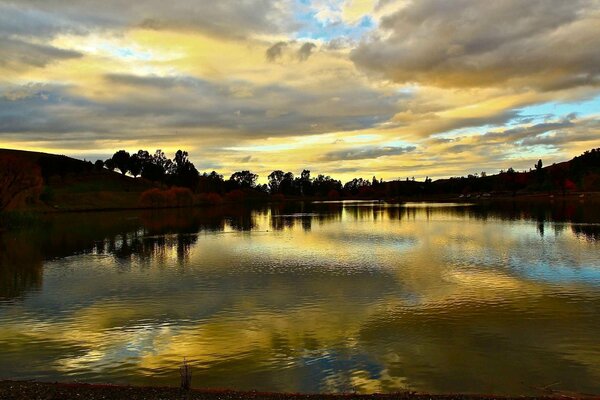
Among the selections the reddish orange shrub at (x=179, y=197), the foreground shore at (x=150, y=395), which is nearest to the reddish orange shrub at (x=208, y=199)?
the reddish orange shrub at (x=179, y=197)

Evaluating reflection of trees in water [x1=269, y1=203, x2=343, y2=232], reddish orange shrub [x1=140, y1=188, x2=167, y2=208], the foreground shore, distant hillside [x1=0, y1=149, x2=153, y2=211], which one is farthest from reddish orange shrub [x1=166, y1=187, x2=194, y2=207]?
the foreground shore

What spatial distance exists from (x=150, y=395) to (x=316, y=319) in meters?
10.5

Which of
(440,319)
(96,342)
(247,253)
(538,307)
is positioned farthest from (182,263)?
(538,307)

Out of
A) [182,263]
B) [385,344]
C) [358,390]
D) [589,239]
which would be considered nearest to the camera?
[358,390]

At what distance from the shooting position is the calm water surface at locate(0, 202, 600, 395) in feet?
50.7

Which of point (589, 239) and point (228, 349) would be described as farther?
point (589, 239)

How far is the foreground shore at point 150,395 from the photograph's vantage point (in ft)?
40.4

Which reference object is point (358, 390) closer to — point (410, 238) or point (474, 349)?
point (474, 349)

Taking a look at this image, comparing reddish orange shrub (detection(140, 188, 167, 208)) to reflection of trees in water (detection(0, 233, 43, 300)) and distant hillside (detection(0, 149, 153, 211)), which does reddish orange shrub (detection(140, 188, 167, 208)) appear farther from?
reflection of trees in water (detection(0, 233, 43, 300))

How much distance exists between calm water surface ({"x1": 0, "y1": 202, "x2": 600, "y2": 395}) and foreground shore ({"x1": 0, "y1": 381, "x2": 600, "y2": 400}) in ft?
4.74

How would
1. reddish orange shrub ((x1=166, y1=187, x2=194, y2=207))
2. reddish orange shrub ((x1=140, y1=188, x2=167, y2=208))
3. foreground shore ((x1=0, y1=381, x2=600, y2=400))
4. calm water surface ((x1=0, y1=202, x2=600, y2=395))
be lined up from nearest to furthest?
foreground shore ((x1=0, y1=381, x2=600, y2=400)), calm water surface ((x1=0, y1=202, x2=600, y2=395)), reddish orange shrub ((x1=140, y1=188, x2=167, y2=208)), reddish orange shrub ((x1=166, y1=187, x2=194, y2=207))

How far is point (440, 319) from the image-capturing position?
21469mm

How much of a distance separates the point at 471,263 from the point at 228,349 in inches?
953

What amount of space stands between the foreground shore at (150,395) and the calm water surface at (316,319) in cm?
144
